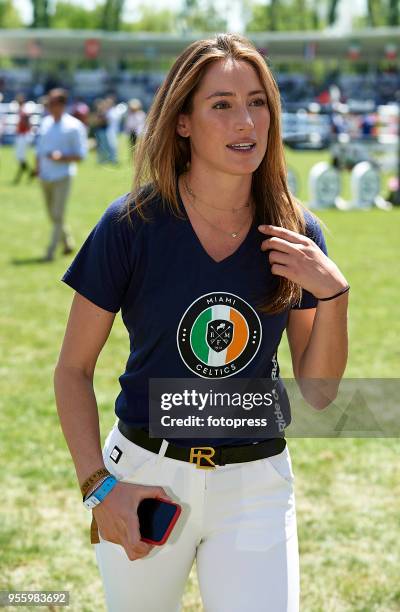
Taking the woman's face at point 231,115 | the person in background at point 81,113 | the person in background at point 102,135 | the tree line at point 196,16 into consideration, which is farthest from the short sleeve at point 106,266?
the tree line at point 196,16

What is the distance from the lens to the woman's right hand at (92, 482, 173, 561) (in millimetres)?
2406

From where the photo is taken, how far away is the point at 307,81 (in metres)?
75.1

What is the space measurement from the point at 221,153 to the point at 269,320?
1.56ft

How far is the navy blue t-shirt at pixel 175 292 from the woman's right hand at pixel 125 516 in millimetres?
199

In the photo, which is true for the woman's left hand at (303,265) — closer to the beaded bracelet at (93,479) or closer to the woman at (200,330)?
the woman at (200,330)

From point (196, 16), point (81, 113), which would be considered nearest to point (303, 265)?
point (81, 113)

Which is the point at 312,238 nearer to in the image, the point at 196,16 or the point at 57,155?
the point at 57,155

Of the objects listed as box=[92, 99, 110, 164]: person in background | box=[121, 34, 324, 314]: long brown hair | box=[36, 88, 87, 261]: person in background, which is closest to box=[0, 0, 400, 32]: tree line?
box=[92, 99, 110, 164]: person in background

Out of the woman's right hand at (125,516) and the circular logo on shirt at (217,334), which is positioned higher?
the circular logo on shirt at (217,334)

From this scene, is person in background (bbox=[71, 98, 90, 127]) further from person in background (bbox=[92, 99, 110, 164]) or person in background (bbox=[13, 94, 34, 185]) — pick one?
person in background (bbox=[13, 94, 34, 185])

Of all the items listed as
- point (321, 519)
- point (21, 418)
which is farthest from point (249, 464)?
point (21, 418)

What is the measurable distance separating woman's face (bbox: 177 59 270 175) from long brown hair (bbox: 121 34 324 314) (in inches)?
1.1

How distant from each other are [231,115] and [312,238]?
1.50 ft

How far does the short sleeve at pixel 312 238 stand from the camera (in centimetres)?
275
